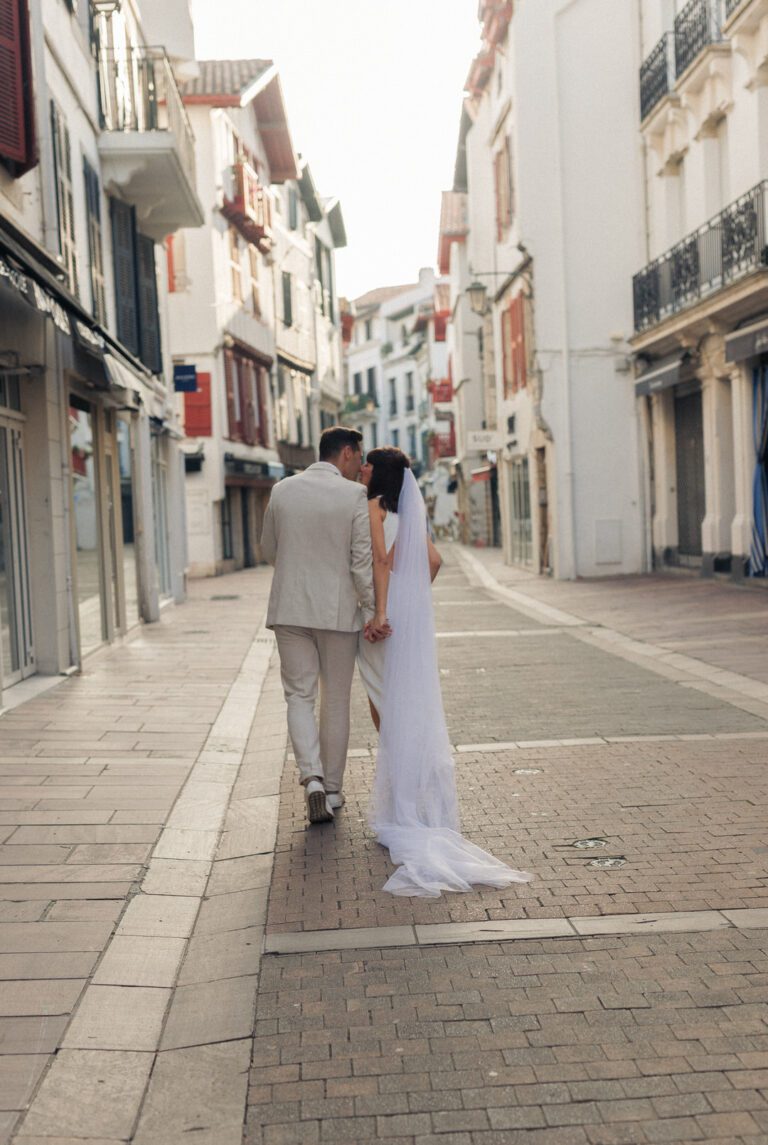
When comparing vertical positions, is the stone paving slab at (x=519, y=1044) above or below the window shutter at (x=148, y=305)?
below

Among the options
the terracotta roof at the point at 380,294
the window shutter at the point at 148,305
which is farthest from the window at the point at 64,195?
the terracotta roof at the point at 380,294

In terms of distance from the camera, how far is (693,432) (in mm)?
22734

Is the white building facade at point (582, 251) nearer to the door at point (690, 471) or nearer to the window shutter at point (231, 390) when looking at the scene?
the door at point (690, 471)

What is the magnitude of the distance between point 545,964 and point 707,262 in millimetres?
18304

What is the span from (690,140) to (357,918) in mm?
19912

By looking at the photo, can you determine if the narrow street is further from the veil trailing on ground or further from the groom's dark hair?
the groom's dark hair

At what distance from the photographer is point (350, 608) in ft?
19.5

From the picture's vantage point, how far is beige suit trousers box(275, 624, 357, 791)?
5973 mm

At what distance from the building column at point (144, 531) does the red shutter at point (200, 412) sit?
14.7 m

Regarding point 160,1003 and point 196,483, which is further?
point 196,483

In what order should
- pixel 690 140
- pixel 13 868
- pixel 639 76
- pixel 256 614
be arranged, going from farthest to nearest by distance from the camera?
pixel 639 76 → pixel 690 140 → pixel 256 614 → pixel 13 868

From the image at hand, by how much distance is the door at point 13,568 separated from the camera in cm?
1023

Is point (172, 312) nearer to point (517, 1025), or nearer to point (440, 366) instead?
point (517, 1025)

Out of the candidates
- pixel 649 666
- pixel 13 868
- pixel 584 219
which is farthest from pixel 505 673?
pixel 584 219
